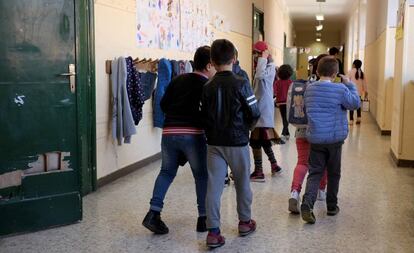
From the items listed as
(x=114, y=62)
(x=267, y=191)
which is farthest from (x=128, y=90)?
(x=267, y=191)

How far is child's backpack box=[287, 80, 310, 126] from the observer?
3.52m

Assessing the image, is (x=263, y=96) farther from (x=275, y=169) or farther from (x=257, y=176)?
(x=275, y=169)

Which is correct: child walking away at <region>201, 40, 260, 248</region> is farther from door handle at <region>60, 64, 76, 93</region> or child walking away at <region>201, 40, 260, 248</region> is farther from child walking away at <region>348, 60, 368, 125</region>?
child walking away at <region>348, 60, 368, 125</region>

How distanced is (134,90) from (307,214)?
2.07 metres

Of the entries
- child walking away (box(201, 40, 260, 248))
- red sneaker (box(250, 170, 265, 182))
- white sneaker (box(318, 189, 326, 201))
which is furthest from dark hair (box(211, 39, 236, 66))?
red sneaker (box(250, 170, 265, 182))

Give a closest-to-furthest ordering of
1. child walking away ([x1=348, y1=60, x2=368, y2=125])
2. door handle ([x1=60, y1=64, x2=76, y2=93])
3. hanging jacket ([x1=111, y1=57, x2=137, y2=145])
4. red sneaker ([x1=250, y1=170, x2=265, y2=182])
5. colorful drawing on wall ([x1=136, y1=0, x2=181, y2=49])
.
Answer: door handle ([x1=60, y1=64, x2=76, y2=93]), hanging jacket ([x1=111, y1=57, x2=137, y2=145]), red sneaker ([x1=250, y1=170, x2=265, y2=182]), colorful drawing on wall ([x1=136, y1=0, x2=181, y2=49]), child walking away ([x1=348, y1=60, x2=368, y2=125])

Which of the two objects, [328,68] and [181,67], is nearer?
[328,68]

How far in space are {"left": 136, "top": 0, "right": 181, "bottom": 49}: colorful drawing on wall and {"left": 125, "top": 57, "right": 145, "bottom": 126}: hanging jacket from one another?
602 millimetres

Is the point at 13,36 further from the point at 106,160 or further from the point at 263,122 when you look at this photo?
the point at 263,122

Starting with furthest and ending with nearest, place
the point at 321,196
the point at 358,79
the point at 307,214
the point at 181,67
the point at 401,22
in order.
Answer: the point at 358,79, the point at 401,22, the point at 181,67, the point at 321,196, the point at 307,214

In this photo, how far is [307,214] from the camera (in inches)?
131

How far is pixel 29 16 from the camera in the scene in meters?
3.00

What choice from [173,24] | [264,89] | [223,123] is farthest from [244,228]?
[173,24]

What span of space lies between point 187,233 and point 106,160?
159 cm
